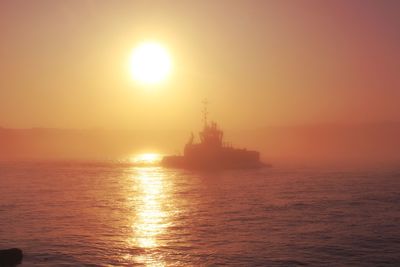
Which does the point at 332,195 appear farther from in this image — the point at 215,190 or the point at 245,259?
the point at 245,259

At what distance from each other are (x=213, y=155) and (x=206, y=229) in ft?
360

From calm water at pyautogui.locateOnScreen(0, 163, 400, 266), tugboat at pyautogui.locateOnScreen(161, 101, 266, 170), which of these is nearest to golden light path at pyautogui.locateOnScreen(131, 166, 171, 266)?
calm water at pyautogui.locateOnScreen(0, 163, 400, 266)

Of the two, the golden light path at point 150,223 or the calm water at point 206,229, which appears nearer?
the calm water at point 206,229

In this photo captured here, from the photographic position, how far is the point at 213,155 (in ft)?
501

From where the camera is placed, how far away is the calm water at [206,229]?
107 feet

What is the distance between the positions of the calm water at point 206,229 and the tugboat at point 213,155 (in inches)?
3089

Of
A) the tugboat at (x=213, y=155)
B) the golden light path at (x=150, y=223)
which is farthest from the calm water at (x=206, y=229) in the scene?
the tugboat at (x=213, y=155)

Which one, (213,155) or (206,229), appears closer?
(206,229)

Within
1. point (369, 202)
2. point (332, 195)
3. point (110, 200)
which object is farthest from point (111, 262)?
point (332, 195)

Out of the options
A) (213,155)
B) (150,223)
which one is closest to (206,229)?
(150,223)

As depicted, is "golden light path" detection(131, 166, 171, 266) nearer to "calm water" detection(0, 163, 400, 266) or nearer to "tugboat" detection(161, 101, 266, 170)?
"calm water" detection(0, 163, 400, 266)

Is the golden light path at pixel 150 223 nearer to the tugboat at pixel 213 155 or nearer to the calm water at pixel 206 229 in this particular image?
the calm water at pixel 206 229

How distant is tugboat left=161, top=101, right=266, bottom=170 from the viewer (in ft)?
500

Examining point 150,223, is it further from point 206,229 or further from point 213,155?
point 213,155
